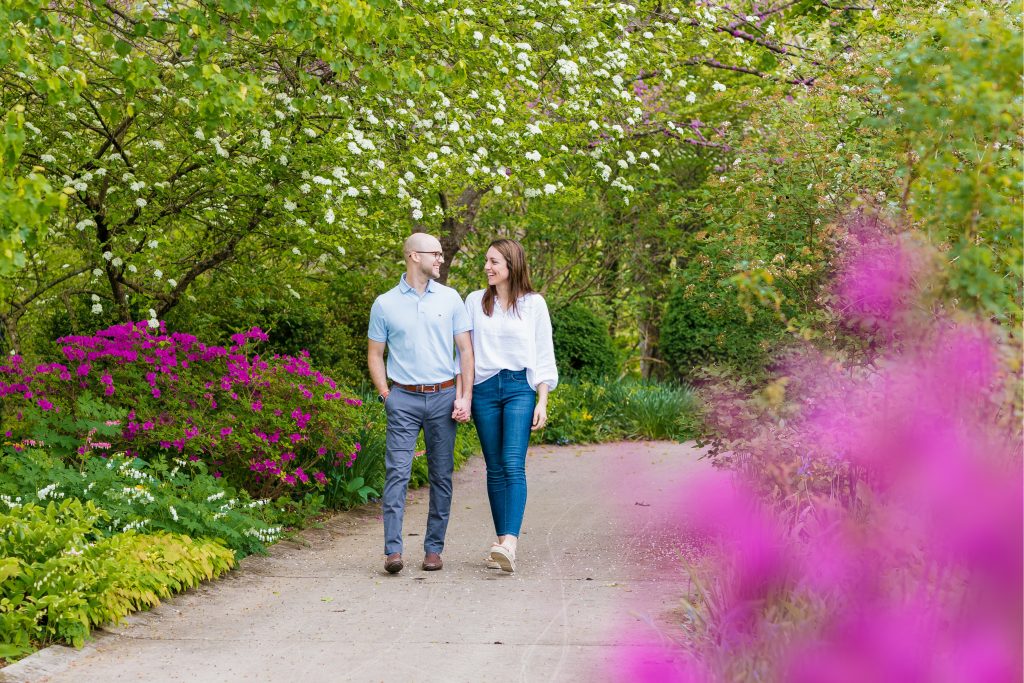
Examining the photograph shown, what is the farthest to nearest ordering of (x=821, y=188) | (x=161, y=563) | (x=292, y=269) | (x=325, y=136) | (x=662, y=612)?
(x=292, y=269), (x=325, y=136), (x=821, y=188), (x=161, y=563), (x=662, y=612)

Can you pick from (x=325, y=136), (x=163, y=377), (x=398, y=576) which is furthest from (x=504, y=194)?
(x=398, y=576)

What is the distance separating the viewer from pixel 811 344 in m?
5.88

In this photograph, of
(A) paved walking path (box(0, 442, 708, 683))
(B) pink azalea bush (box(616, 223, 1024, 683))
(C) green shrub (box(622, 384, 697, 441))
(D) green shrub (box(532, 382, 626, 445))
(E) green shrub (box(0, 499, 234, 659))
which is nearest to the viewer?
(B) pink azalea bush (box(616, 223, 1024, 683))

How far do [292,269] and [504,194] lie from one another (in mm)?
2602

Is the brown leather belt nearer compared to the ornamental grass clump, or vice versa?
the brown leather belt

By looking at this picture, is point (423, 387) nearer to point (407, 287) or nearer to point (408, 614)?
point (407, 287)

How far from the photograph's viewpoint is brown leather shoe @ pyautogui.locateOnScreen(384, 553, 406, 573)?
6305mm

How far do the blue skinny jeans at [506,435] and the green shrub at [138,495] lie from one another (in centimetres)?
144

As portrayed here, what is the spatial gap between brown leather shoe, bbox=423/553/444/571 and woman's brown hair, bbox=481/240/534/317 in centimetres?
144

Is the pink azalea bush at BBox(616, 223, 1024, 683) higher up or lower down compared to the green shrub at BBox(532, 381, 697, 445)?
higher up

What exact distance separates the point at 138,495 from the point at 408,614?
180 cm

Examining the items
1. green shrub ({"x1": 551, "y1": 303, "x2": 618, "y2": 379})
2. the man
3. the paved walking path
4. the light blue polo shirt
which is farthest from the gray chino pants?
green shrub ({"x1": 551, "y1": 303, "x2": 618, "y2": 379})

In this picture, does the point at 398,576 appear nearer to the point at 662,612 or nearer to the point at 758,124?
the point at 662,612

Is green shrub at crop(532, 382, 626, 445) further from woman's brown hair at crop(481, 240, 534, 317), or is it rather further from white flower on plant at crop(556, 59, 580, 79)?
woman's brown hair at crop(481, 240, 534, 317)
